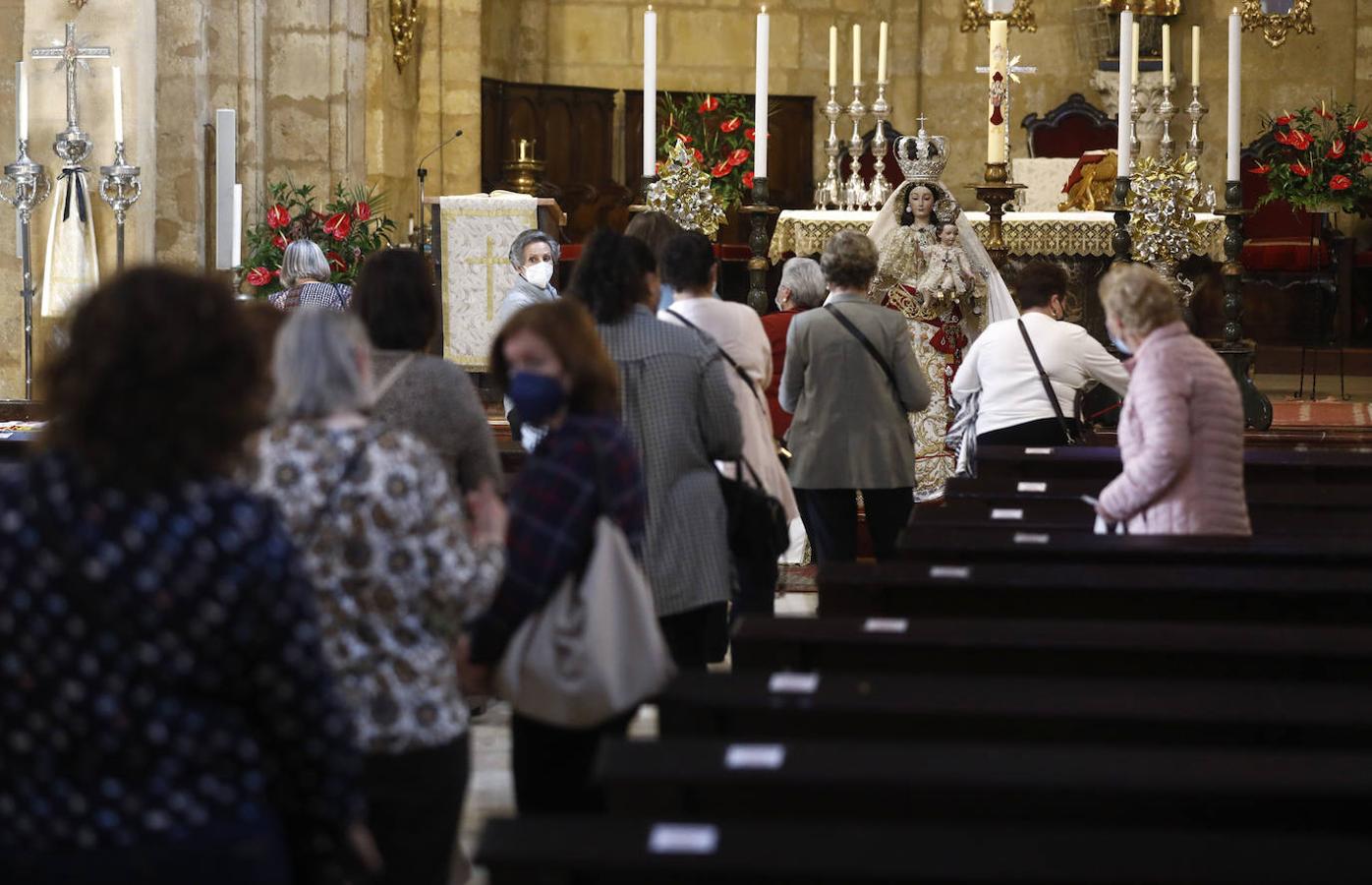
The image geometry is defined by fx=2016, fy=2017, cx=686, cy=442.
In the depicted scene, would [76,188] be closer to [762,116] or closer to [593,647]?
[762,116]

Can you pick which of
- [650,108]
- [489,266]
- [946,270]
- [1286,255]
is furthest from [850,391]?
[1286,255]

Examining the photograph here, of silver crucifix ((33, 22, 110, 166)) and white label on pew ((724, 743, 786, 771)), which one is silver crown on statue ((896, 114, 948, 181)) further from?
white label on pew ((724, 743, 786, 771))

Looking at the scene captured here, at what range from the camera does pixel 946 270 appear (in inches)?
311

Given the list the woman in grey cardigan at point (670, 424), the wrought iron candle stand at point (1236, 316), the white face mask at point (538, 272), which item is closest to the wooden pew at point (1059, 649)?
the woman in grey cardigan at point (670, 424)

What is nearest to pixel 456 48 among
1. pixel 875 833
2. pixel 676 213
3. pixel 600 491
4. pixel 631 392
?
pixel 676 213

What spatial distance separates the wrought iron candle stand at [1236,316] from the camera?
859 centimetres

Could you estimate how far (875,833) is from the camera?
245 cm

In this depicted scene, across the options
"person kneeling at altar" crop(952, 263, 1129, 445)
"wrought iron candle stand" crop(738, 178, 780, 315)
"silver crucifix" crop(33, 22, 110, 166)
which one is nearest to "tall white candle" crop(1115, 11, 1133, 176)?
"wrought iron candle stand" crop(738, 178, 780, 315)

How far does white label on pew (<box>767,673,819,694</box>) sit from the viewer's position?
10.4 ft

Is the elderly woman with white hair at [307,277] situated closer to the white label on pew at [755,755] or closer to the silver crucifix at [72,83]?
the silver crucifix at [72,83]

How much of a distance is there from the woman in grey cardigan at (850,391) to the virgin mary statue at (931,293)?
1.92 metres

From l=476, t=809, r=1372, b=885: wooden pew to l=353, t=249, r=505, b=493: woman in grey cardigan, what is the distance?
1.15m

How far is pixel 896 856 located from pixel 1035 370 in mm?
4047

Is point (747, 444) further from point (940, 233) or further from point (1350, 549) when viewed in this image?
point (940, 233)
